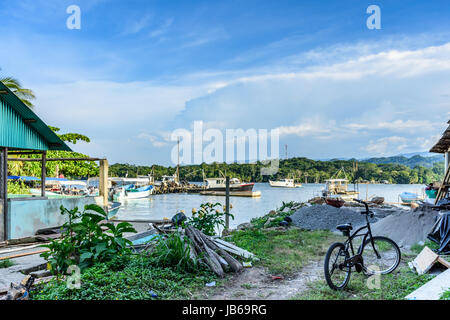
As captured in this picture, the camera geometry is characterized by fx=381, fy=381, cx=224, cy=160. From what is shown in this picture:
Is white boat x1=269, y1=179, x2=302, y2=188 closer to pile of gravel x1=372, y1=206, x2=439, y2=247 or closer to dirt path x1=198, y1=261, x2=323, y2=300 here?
pile of gravel x1=372, y1=206, x2=439, y2=247

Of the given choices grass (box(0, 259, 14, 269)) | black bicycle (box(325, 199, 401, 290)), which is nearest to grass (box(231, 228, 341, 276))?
black bicycle (box(325, 199, 401, 290))

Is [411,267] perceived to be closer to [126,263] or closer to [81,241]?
[126,263]

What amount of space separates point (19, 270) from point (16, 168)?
1998cm

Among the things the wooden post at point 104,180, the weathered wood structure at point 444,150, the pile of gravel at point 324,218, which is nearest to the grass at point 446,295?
the pile of gravel at point 324,218

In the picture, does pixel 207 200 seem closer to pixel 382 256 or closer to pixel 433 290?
pixel 382 256

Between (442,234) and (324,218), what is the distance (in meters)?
6.28

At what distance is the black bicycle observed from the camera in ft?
16.5

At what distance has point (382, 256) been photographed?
592cm

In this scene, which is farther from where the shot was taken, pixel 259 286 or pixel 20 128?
pixel 20 128

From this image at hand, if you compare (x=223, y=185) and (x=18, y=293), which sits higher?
(x=18, y=293)

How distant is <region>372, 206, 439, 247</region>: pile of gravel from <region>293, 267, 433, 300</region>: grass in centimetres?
347

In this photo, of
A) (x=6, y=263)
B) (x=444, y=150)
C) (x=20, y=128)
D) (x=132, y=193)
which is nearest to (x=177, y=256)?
(x=6, y=263)

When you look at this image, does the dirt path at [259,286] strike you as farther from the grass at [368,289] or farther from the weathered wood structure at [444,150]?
the weathered wood structure at [444,150]

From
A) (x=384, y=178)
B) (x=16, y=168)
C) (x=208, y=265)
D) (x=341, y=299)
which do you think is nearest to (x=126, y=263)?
(x=208, y=265)
